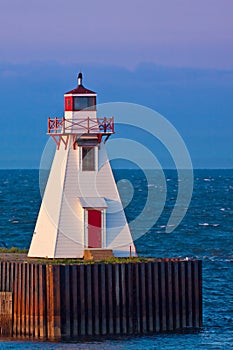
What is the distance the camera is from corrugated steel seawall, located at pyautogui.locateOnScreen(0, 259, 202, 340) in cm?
3950

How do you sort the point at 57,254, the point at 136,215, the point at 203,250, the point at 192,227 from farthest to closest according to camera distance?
the point at 136,215 → the point at 192,227 → the point at 203,250 → the point at 57,254

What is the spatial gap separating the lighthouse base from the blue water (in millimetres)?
4040

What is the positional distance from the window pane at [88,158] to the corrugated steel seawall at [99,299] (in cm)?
486

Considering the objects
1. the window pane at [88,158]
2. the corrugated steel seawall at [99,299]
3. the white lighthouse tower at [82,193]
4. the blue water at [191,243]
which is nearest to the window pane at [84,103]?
the white lighthouse tower at [82,193]

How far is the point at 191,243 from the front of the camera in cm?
6912

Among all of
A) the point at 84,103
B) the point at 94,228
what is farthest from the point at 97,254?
the point at 84,103

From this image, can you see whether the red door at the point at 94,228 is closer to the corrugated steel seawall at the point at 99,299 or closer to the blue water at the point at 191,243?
the corrugated steel seawall at the point at 99,299

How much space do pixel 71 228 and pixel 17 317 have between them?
4330 mm

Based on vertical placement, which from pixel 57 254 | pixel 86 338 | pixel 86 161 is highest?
pixel 86 161

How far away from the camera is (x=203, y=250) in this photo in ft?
216

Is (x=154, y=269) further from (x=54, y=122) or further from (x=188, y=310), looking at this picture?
(x=54, y=122)

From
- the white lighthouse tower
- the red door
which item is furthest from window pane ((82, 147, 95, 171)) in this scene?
the red door

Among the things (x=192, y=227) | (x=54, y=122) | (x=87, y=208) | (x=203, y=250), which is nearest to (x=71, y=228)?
(x=87, y=208)

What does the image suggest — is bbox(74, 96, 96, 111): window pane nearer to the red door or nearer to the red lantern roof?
the red lantern roof
